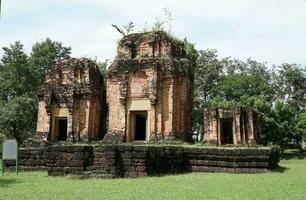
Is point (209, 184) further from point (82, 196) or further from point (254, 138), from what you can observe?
point (254, 138)

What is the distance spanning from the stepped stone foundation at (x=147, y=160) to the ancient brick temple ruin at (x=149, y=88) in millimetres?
3298

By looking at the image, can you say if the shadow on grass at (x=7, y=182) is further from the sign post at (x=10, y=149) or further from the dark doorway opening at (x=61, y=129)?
the dark doorway opening at (x=61, y=129)

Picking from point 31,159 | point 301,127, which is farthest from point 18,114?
point 301,127

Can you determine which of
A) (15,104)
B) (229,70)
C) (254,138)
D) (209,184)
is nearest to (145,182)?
→ (209,184)

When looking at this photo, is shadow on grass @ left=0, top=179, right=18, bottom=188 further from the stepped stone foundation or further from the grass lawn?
the stepped stone foundation

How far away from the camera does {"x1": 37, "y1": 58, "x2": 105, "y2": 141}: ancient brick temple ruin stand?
20125 mm

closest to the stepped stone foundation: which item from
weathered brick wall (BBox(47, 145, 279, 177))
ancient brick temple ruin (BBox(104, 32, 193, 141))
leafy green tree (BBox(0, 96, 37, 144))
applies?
weathered brick wall (BBox(47, 145, 279, 177))

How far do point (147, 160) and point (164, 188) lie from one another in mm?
3088

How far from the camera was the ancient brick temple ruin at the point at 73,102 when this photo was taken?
20125 millimetres

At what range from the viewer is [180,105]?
62.2 feet

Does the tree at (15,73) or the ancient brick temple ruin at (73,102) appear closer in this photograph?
the ancient brick temple ruin at (73,102)

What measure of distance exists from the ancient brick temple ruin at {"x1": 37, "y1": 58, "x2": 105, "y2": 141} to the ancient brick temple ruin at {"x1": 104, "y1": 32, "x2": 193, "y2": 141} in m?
1.58

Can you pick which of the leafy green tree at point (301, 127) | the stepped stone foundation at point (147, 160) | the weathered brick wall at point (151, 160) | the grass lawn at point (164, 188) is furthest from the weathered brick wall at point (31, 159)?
the leafy green tree at point (301, 127)

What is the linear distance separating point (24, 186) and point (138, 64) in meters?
9.28
